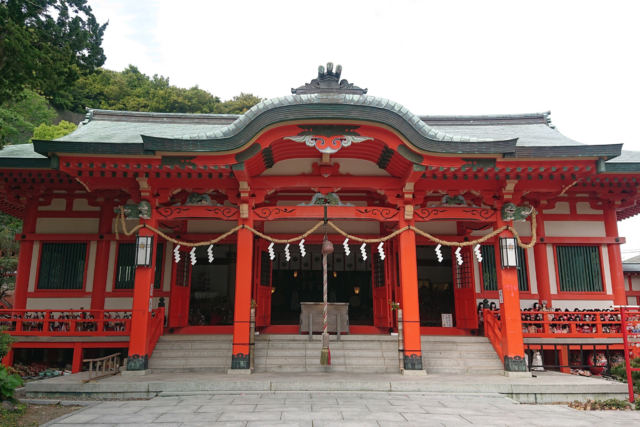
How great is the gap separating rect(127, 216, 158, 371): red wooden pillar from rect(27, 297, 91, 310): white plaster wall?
9.62ft

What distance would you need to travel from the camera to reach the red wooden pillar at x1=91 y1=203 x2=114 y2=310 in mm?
11477

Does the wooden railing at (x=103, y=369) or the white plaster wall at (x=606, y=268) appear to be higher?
the white plaster wall at (x=606, y=268)

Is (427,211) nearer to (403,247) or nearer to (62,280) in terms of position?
(403,247)

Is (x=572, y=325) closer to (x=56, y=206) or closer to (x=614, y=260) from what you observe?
(x=614, y=260)

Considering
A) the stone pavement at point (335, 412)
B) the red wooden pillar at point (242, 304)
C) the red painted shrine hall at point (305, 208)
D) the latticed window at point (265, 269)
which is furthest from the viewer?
the latticed window at point (265, 269)

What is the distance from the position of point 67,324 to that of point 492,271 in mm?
11513

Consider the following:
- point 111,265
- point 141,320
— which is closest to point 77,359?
point 141,320

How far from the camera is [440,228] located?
41.3 ft

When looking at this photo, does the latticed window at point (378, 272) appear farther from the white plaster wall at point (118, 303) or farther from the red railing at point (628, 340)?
the white plaster wall at point (118, 303)

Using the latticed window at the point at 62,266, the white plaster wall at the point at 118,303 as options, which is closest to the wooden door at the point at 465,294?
the white plaster wall at the point at 118,303

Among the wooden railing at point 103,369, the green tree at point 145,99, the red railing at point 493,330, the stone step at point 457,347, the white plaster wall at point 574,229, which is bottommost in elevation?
the wooden railing at point 103,369

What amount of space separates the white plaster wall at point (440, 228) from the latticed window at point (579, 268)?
2883 millimetres

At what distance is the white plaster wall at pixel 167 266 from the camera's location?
12.1 m

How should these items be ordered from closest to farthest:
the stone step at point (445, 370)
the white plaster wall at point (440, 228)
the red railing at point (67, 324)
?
the stone step at point (445, 370) < the red railing at point (67, 324) < the white plaster wall at point (440, 228)
